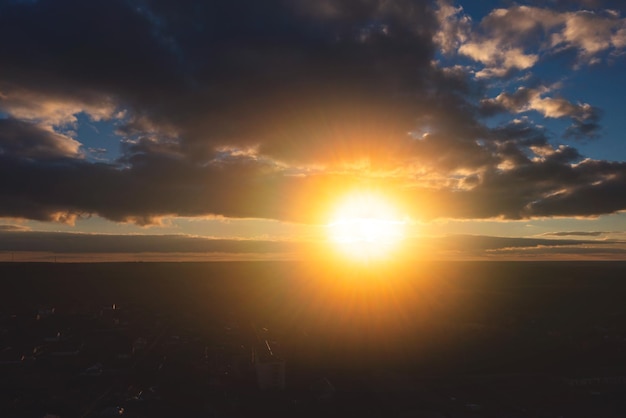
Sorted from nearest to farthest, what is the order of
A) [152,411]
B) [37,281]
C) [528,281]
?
[152,411] → [37,281] → [528,281]

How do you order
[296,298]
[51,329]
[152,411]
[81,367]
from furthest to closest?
[296,298] → [51,329] → [81,367] → [152,411]

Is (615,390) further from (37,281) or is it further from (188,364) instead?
(37,281)

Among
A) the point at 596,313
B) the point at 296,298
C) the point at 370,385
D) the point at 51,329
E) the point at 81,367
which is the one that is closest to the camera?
the point at 370,385

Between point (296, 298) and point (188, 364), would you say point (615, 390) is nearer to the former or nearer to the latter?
point (188, 364)

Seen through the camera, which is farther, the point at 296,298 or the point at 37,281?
the point at 37,281

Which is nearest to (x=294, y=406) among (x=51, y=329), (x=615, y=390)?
(x=615, y=390)

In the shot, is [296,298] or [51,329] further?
[296,298]

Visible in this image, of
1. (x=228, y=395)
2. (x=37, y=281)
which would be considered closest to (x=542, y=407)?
(x=228, y=395)

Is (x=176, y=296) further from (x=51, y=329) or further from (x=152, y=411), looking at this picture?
(x=152, y=411)

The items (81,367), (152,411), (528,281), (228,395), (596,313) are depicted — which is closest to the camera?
(152,411)
